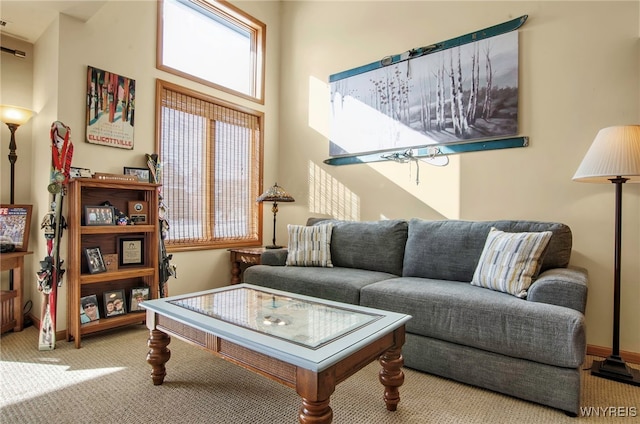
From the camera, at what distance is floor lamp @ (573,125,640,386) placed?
1962 millimetres

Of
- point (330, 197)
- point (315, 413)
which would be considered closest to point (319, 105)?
point (330, 197)

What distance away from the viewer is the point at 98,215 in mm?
2656

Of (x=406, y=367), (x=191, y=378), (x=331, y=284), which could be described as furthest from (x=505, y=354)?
(x=191, y=378)

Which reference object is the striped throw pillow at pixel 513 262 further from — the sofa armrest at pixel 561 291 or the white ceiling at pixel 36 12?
the white ceiling at pixel 36 12

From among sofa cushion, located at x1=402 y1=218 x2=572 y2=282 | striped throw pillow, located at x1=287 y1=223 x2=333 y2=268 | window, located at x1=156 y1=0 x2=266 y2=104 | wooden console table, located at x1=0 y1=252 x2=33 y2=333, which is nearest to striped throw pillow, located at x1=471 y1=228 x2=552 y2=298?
sofa cushion, located at x1=402 y1=218 x2=572 y2=282

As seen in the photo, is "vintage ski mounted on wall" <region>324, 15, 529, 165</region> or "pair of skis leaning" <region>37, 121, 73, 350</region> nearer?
"pair of skis leaning" <region>37, 121, 73, 350</region>

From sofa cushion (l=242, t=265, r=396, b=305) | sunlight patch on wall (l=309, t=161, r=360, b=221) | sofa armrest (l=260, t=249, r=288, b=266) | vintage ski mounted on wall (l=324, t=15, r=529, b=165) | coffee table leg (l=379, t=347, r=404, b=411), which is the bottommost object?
coffee table leg (l=379, t=347, r=404, b=411)

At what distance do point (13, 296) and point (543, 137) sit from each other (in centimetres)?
419

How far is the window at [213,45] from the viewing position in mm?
3357

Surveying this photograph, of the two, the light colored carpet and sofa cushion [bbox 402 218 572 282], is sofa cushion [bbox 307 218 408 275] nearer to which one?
sofa cushion [bbox 402 218 572 282]

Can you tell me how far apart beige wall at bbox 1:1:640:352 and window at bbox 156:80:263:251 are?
6.3 inches

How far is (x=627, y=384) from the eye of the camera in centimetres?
198

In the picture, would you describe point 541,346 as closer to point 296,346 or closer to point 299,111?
point 296,346

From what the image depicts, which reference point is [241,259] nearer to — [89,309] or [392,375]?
[89,309]
